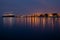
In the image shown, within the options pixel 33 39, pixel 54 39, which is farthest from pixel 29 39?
pixel 54 39

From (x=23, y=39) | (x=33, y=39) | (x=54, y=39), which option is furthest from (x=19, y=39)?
(x=54, y=39)

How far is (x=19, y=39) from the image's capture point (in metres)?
15.5

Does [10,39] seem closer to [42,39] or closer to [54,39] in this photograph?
[42,39]

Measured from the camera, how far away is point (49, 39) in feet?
50.8

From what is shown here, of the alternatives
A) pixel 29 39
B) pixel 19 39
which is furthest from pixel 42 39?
pixel 19 39

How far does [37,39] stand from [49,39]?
1407 mm

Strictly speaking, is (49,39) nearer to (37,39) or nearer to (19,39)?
(37,39)

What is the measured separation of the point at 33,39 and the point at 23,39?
3.87ft

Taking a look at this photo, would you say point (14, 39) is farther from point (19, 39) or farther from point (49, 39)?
point (49, 39)

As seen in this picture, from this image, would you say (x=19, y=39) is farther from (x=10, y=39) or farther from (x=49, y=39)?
(x=49, y=39)

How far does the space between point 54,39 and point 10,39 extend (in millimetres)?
5141

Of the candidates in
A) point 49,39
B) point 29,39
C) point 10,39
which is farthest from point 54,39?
point 10,39

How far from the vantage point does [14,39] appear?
15477 millimetres

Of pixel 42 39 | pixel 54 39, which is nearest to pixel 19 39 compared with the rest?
pixel 42 39
